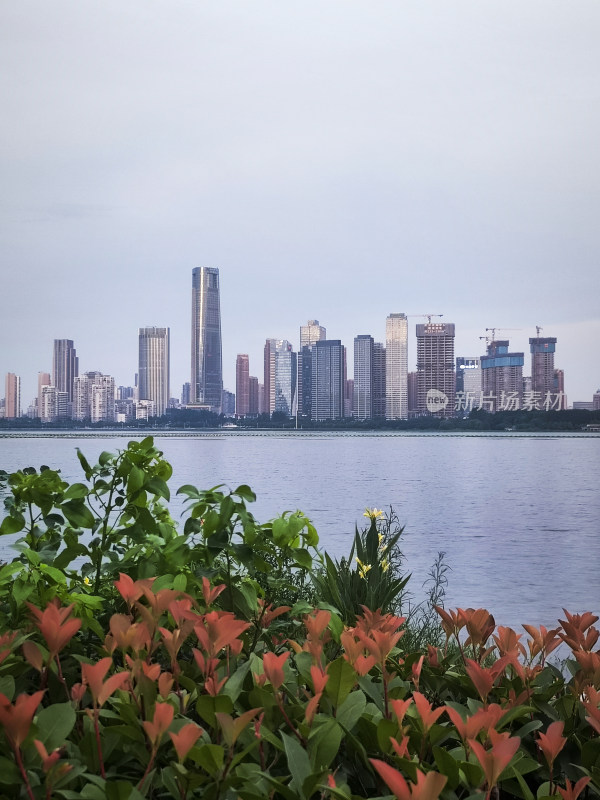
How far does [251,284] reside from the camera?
52344 mm

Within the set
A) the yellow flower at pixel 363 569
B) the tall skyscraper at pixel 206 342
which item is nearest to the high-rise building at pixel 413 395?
the tall skyscraper at pixel 206 342

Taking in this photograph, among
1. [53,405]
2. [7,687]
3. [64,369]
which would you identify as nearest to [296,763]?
[7,687]

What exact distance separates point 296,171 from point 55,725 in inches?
1314

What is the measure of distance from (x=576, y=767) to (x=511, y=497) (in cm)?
1784

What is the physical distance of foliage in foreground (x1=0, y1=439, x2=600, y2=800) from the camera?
1.69 ft

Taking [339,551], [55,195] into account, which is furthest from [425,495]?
[55,195]

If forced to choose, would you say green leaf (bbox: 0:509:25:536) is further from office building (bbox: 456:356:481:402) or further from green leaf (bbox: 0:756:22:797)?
office building (bbox: 456:356:481:402)

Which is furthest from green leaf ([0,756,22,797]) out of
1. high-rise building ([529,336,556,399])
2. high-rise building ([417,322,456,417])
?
high-rise building ([529,336,556,399])

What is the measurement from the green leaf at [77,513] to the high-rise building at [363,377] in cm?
2101

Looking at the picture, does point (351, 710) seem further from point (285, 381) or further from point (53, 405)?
point (285, 381)

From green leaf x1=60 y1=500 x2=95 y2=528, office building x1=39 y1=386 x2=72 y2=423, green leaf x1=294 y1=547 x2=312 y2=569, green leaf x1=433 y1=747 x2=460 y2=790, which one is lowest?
green leaf x1=433 y1=747 x2=460 y2=790

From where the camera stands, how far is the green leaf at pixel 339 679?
→ 2.05ft

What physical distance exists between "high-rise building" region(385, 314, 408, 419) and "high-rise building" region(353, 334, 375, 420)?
1.67ft

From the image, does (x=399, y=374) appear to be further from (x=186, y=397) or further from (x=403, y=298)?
(x=403, y=298)
